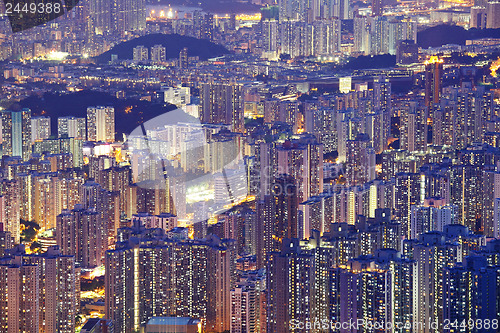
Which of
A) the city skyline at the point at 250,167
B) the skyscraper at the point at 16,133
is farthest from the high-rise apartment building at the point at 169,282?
the skyscraper at the point at 16,133

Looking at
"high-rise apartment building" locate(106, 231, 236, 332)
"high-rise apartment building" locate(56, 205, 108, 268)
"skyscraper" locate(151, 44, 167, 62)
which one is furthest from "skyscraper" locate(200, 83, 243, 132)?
"high-rise apartment building" locate(106, 231, 236, 332)

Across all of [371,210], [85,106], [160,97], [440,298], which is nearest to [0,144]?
[85,106]

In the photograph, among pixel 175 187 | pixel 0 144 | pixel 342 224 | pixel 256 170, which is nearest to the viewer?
pixel 342 224

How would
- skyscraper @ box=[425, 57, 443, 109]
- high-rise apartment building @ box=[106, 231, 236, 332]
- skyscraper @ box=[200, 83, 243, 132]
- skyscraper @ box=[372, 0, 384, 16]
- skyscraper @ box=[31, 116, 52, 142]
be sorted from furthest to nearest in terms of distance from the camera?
skyscraper @ box=[372, 0, 384, 16] → skyscraper @ box=[425, 57, 443, 109] → skyscraper @ box=[200, 83, 243, 132] → skyscraper @ box=[31, 116, 52, 142] → high-rise apartment building @ box=[106, 231, 236, 332]

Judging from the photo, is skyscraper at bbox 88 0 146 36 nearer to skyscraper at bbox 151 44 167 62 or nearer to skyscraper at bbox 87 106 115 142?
skyscraper at bbox 151 44 167 62

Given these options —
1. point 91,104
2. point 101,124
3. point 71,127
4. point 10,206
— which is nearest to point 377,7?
point 91,104

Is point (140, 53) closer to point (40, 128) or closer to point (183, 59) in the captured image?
point (183, 59)

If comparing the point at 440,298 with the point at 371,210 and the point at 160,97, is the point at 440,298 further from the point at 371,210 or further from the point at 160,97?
the point at 160,97
